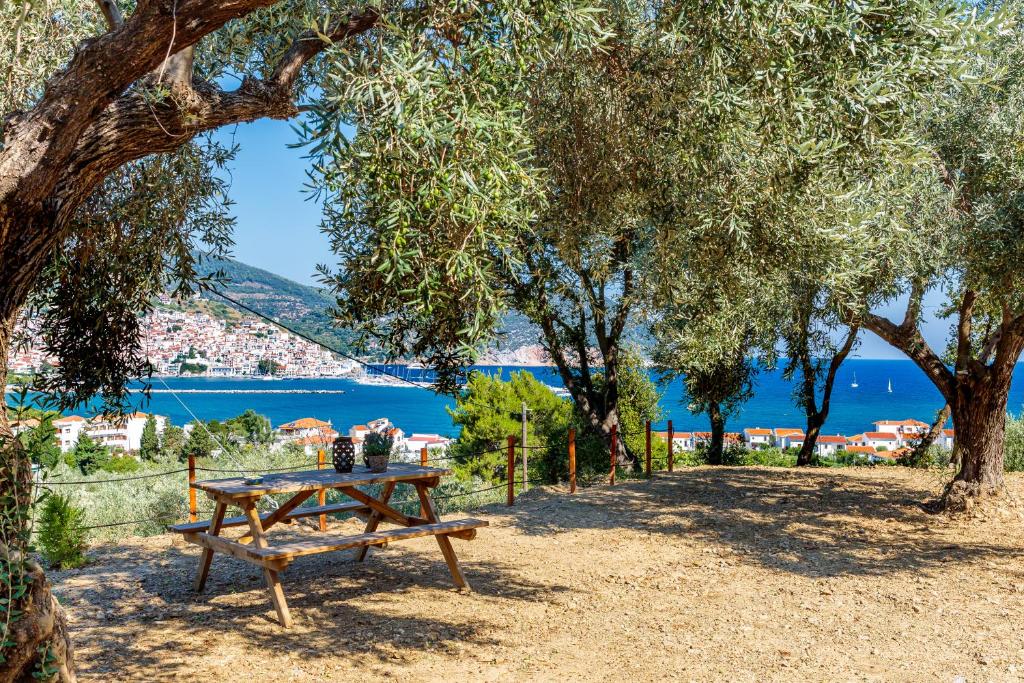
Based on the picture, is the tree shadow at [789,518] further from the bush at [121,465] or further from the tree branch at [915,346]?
the bush at [121,465]

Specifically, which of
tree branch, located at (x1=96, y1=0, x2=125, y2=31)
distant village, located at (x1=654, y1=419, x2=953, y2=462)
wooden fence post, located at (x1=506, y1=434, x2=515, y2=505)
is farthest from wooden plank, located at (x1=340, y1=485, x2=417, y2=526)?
distant village, located at (x1=654, y1=419, x2=953, y2=462)

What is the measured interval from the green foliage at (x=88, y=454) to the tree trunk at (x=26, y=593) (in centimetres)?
1743

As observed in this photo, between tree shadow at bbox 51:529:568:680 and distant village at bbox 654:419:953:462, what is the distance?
7.99 metres

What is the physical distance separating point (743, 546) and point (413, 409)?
8814 cm

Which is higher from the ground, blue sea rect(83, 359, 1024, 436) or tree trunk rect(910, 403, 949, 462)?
blue sea rect(83, 359, 1024, 436)

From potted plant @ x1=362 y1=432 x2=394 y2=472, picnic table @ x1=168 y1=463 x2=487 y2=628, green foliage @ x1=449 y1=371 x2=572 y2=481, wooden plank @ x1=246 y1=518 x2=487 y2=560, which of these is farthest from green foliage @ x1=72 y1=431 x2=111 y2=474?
wooden plank @ x1=246 y1=518 x2=487 y2=560

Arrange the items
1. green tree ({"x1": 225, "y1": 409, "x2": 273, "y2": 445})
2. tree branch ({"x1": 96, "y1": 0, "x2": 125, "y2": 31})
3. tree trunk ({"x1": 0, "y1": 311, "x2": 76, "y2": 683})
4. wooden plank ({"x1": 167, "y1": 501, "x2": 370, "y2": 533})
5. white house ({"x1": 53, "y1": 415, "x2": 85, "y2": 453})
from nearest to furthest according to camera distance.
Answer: tree trunk ({"x1": 0, "y1": 311, "x2": 76, "y2": 683}) < tree branch ({"x1": 96, "y1": 0, "x2": 125, "y2": 31}) < wooden plank ({"x1": 167, "y1": 501, "x2": 370, "y2": 533}) < white house ({"x1": 53, "y1": 415, "x2": 85, "y2": 453}) < green tree ({"x1": 225, "y1": 409, "x2": 273, "y2": 445})

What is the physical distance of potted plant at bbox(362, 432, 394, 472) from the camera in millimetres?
7320

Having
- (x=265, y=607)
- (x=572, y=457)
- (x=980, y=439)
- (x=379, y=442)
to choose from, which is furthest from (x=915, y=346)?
(x=379, y=442)

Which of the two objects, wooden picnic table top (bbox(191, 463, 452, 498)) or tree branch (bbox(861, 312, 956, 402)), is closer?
wooden picnic table top (bbox(191, 463, 452, 498))

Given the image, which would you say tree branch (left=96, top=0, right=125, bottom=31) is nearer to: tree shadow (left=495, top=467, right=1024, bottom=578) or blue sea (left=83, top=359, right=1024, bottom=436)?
tree shadow (left=495, top=467, right=1024, bottom=578)

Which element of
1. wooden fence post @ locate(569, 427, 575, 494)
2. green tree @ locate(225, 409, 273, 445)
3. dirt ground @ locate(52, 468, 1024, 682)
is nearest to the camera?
dirt ground @ locate(52, 468, 1024, 682)

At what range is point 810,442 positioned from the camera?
18.5 meters

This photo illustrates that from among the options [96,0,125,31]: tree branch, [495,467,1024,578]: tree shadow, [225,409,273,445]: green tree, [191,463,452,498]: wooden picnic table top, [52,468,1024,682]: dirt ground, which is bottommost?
[52,468,1024,682]: dirt ground
